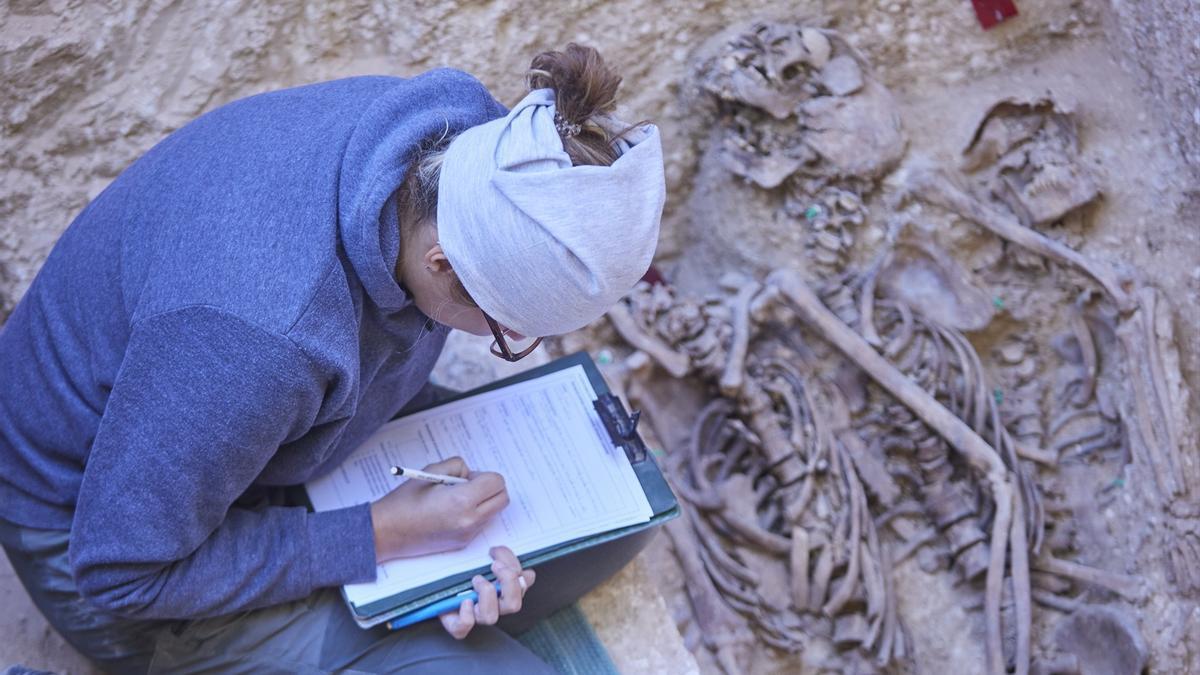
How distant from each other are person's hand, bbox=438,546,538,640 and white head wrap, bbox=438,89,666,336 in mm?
466

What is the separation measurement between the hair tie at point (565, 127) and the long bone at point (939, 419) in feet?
4.94

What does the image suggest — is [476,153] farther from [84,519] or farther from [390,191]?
[84,519]

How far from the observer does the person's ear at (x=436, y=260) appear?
139 centimetres

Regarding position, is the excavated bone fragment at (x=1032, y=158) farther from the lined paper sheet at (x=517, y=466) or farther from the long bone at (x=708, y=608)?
the lined paper sheet at (x=517, y=466)

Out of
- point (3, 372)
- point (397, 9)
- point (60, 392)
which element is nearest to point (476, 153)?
point (60, 392)

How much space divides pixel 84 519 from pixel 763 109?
6.60 feet

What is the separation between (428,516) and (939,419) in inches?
57.9

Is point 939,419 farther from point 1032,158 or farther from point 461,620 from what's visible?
point 461,620

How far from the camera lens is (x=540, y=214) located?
129 centimetres

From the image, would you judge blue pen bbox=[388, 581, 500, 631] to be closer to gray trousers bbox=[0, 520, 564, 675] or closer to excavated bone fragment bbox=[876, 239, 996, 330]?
gray trousers bbox=[0, 520, 564, 675]

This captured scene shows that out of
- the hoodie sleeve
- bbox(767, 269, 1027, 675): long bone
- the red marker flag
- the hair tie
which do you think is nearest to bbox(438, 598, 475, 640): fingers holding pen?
the hoodie sleeve

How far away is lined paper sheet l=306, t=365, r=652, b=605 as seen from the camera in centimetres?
172

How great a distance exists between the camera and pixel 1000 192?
2.93 meters

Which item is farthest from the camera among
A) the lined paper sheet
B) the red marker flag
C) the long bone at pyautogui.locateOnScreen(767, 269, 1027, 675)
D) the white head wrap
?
the red marker flag
